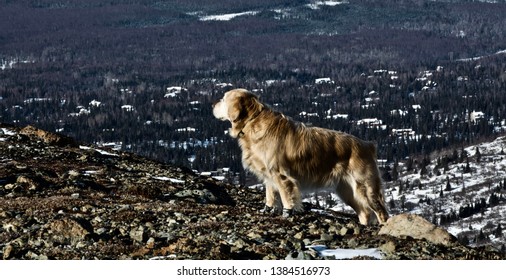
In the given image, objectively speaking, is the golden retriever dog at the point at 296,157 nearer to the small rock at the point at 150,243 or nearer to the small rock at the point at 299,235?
the small rock at the point at 299,235

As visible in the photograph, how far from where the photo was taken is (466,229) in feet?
550

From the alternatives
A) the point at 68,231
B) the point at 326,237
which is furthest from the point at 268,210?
the point at 68,231

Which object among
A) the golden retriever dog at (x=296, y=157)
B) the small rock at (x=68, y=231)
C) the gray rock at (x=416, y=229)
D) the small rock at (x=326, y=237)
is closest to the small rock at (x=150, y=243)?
the small rock at (x=68, y=231)

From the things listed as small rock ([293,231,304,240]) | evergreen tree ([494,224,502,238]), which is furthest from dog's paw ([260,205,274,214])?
evergreen tree ([494,224,502,238])

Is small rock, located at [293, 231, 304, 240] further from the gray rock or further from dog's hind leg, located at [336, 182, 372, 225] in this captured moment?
dog's hind leg, located at [336, 182, 372, 225]

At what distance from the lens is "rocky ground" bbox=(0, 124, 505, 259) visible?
16500 millimetres

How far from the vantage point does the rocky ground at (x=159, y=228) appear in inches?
650

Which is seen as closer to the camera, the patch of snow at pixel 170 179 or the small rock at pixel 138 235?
the small rock at pixel 138 235

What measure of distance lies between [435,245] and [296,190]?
4925 mm

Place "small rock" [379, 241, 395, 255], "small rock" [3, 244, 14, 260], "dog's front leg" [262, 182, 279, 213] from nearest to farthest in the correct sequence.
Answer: "small rock" [379, 241, 395, 255] → "small rock" [3, 244, 14, 260] → "dog's front leg" [262, 182, 279, 213]

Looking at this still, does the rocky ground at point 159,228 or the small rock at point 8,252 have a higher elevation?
the small rock at point 8,252
